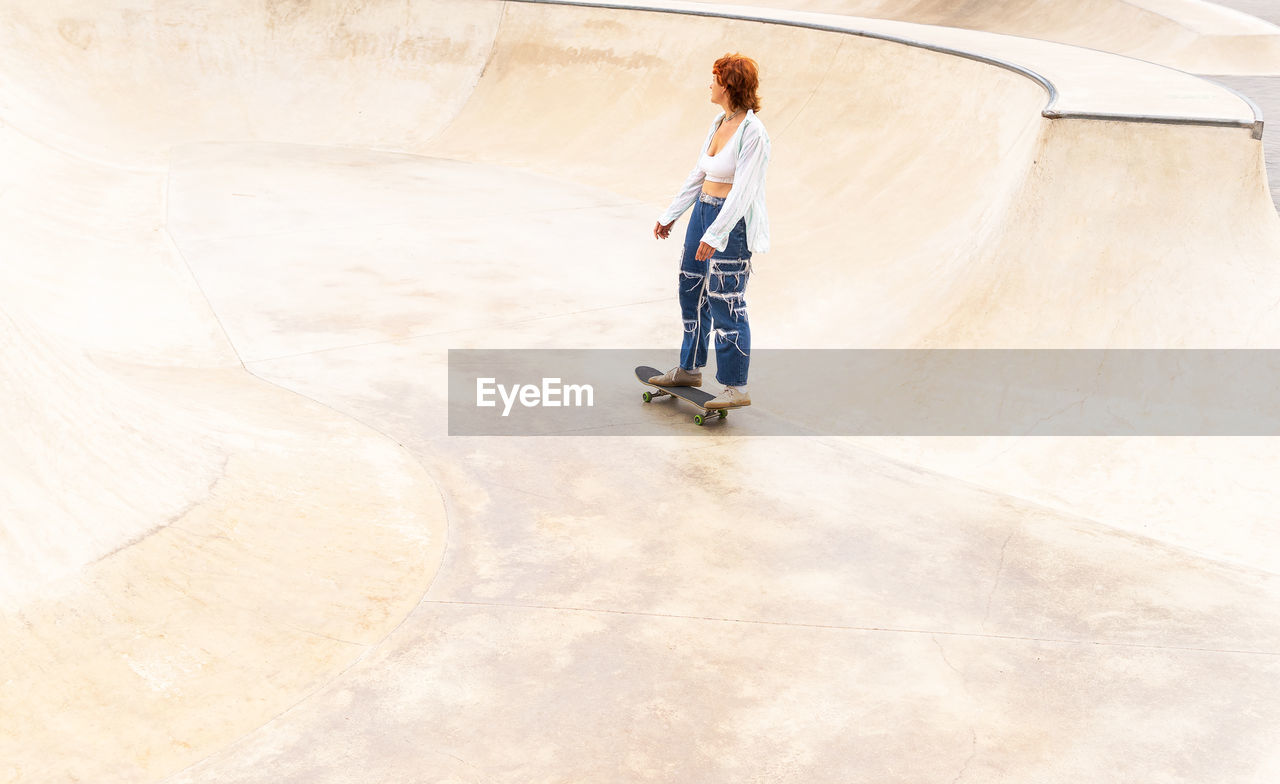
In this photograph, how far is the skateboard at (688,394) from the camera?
20.2 feet

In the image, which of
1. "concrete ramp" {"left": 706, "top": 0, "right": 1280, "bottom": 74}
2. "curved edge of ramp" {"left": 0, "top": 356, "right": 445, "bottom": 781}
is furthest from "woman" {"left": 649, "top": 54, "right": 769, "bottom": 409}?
"concrete ramp" {"left": 706, "top": 0, "right": 1280, "bottom": 74}

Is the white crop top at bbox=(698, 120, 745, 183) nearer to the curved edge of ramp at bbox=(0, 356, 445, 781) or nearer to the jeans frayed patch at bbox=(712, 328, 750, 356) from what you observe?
the jeans frayed patch at bbox=(712, 328, 750, 356)

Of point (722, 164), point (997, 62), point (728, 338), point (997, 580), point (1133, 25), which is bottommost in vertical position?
point (997, 580)

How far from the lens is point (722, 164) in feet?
18.9

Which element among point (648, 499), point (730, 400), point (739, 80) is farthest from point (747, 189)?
point (648, 499)

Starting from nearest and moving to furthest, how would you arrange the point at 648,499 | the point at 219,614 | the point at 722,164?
the point at 219,614, the point at 648,499, the point at 722,164

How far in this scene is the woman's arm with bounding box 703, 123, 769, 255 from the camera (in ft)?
18.4

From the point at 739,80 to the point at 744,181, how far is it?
0.52 m

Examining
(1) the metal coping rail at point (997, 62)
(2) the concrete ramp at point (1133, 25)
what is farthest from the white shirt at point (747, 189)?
(2) the concrete ramp at point (1133, 25)

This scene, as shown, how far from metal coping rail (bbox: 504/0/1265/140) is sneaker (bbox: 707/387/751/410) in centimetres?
242

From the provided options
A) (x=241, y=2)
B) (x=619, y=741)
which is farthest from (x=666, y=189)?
(x=619, y=741)

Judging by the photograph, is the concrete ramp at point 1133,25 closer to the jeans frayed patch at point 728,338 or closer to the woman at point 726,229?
the woman at point 726,229

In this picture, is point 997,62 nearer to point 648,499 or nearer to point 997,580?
point 648,499

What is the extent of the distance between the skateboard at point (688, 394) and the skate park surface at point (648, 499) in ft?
0.40
